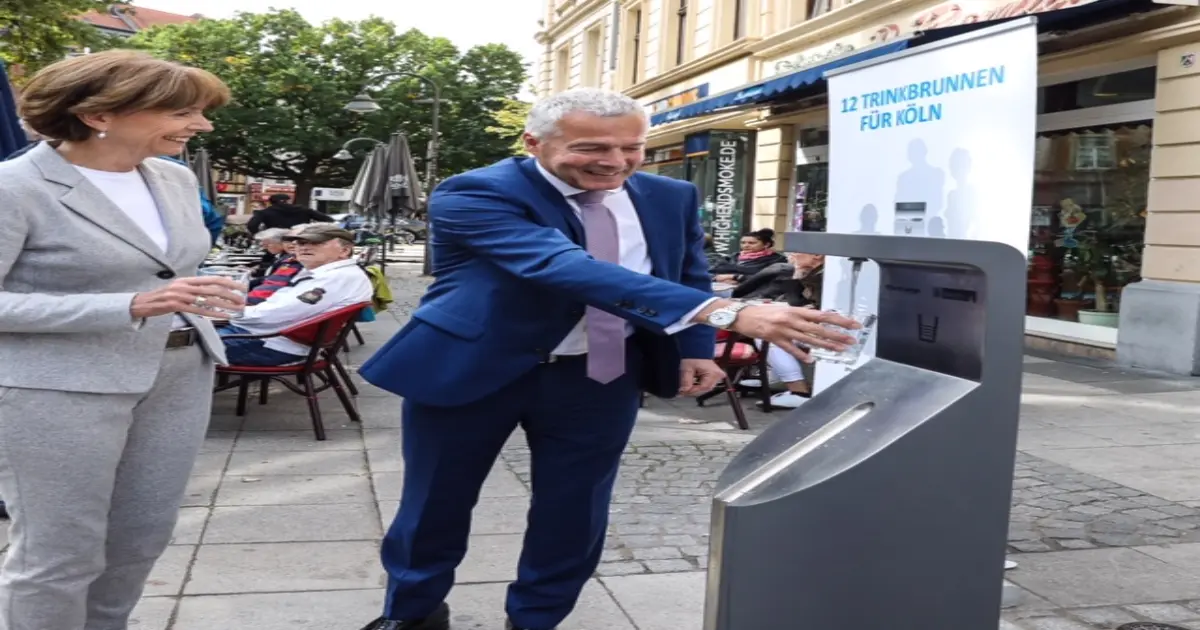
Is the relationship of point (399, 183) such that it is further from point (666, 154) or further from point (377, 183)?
point (666, 154)

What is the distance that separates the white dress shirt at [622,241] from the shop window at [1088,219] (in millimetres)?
9431

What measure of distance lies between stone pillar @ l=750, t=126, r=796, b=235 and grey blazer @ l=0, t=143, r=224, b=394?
1569 centimetres

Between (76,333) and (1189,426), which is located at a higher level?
(76,333)

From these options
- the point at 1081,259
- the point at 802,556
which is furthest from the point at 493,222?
the point at 1081,259

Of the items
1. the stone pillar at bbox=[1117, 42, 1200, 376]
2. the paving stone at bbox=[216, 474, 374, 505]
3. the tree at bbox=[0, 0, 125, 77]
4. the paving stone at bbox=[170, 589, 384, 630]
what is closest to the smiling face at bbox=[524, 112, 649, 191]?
the paving stone at bbox=[170, 589, 384, 630]

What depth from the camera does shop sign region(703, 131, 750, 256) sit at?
19.7 m

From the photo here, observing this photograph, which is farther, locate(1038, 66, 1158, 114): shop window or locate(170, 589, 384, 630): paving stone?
locate(1038, 66, 1158, 114): shop window

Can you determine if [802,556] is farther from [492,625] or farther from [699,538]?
[699,538]

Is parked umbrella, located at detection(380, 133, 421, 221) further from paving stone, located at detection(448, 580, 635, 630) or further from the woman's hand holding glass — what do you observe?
the woman's hand holding glass

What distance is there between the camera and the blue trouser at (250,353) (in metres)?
6.31

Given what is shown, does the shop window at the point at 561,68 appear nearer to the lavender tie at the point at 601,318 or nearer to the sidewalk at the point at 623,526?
the sidewalk at the point at 623,526

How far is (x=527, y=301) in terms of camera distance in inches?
109

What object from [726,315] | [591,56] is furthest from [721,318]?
[591,56]

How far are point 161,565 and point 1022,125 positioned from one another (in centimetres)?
314
